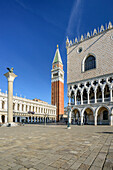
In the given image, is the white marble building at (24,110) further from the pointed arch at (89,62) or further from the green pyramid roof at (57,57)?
the green pyramid roof at (57,57)

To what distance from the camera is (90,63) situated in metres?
34.9

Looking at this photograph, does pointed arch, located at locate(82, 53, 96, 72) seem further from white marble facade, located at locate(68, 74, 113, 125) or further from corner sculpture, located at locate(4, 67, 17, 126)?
corner sculpture, located at locate(4, 67, 17, 126)

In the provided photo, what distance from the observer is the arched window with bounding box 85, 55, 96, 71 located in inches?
1359

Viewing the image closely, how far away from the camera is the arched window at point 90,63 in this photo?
3453 cm

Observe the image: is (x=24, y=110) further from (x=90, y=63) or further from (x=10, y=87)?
(x=90, y=63)

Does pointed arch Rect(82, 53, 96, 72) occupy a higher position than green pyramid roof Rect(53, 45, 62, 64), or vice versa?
green pyramid roof Rect(53, 45, 62, 64)

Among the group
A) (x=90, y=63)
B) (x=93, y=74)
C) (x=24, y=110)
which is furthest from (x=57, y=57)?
(x=93, y=74)

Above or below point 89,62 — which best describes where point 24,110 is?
below

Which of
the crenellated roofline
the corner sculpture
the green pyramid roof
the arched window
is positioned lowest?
the corner sculpture

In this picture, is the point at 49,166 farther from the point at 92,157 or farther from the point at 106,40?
the point at 106,40

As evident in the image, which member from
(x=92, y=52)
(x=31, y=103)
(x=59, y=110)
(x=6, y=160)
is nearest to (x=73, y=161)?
(x=6, y=160)

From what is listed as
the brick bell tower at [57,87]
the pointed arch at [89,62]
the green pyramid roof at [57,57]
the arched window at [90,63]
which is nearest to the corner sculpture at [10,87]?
the pointed arch at [89,62]

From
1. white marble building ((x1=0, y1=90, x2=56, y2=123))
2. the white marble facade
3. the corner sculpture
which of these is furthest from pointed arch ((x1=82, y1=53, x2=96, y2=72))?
white marble building ((x1=0, y1=90, x2=56, y2=123))

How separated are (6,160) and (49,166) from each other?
189 centimetres
